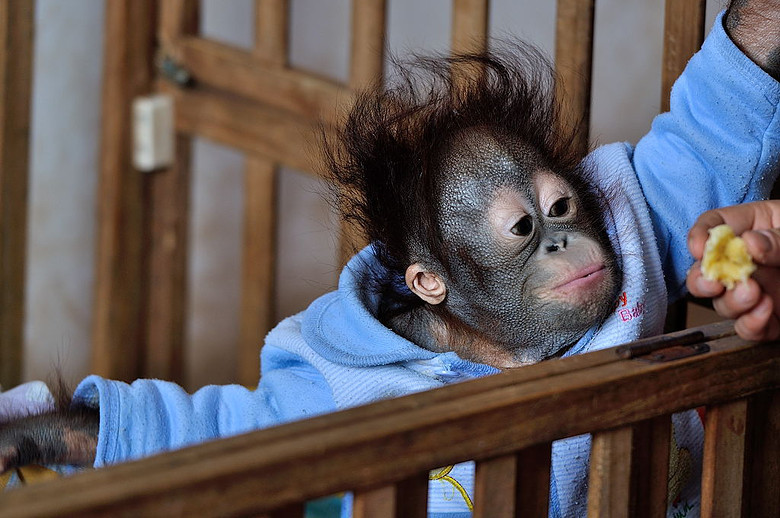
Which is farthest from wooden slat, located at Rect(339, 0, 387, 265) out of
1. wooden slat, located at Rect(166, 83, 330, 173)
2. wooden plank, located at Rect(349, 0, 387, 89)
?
wooden slat, located at Rect(166, 83, 330, 173)

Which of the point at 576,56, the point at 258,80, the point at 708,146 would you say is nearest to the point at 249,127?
the point at 258,80

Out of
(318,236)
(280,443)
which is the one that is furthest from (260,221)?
→ (280,443)

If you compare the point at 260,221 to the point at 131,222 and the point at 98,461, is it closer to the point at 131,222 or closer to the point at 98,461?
the point at 131,222

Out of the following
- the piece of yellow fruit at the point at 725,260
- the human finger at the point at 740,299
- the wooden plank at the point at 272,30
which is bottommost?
the wooden plank at the point at 272,30

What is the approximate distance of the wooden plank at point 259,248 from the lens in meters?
2.03

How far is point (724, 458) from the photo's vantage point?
0.83 meters

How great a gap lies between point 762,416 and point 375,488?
0.36 m

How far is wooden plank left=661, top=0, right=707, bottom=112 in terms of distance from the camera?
1156 millimetres

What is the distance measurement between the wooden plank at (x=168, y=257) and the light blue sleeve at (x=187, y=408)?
1.08 m

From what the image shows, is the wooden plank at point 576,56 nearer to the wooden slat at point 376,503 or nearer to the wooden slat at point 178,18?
the wooden slat at point 376,503

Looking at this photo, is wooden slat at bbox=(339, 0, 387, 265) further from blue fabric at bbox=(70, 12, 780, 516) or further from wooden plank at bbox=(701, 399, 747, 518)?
wooden plank at bbox=(701, 399, 747, 518)

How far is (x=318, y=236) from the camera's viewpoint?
89.5 inches

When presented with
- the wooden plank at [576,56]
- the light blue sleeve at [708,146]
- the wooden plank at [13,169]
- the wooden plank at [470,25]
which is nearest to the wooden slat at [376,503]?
the light blue sleeve at [708,146]

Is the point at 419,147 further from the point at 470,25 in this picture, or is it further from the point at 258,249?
the point at 258,249
